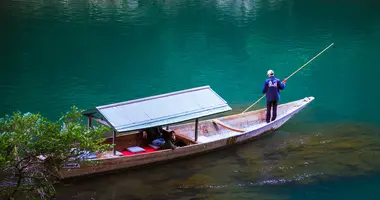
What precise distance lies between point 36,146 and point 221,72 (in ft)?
62.4

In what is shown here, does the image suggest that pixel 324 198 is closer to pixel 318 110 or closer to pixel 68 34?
pixel 318 110

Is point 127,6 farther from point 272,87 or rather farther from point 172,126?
point 172,126

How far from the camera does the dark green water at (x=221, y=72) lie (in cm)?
1639

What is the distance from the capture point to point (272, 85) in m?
19.3

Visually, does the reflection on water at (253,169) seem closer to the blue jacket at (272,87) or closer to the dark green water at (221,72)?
the dark green water at (221,72)

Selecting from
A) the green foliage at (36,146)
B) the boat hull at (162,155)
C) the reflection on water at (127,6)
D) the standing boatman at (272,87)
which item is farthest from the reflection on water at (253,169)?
the reflection on water at (127,6)

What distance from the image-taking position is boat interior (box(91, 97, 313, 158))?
17.2m

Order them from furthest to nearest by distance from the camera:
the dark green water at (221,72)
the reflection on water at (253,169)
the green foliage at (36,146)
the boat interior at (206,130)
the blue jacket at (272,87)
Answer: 1. the blue jacket at (272,87)
2. the boat interior at (206,130)
3. the dark green water at (221,72)
4. the reflection on water at (253,169)
5. the green foliage at (36,146)

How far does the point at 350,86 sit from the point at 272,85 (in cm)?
953

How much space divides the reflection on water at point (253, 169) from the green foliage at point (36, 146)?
3803 mm

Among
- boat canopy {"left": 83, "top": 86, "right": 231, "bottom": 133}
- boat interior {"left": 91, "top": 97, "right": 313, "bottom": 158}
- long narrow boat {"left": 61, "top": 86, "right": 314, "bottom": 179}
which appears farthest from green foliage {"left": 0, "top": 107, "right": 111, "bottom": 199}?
boat interior {"left": 91, "top": 97, "right": 313, "bottom": 158}

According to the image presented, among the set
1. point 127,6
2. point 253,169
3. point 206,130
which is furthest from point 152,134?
point 127,6

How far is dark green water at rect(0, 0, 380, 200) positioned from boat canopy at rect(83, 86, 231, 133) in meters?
1.47

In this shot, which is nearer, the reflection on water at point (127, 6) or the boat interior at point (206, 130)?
the boat interior at point (206, 130)
